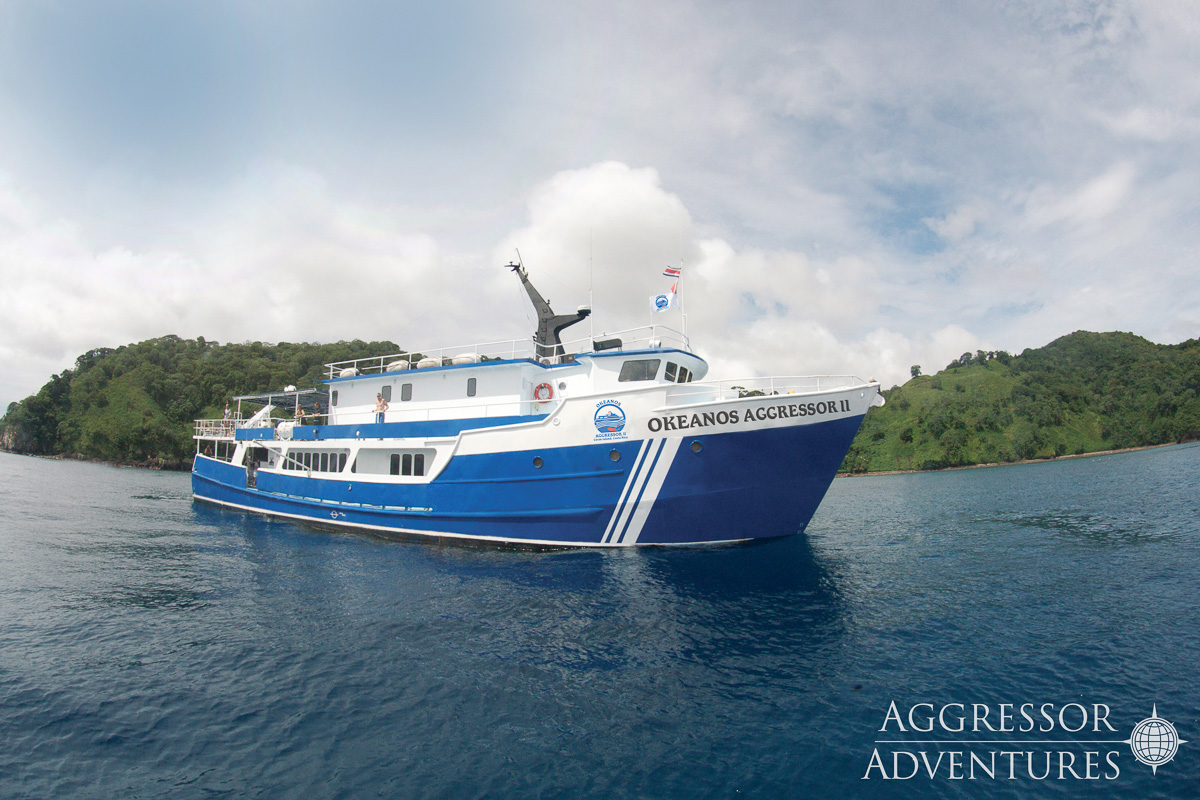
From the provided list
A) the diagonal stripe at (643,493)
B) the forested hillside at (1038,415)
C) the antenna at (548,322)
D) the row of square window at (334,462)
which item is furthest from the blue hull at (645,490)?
the forested hillside at (1038,415)

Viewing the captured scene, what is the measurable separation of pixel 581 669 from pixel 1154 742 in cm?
774

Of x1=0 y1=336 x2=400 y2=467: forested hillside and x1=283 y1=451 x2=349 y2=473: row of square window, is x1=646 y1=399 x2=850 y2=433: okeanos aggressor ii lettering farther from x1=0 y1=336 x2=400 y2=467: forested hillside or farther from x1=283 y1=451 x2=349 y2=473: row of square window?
x1=0 y1=336 x2=400 y2=467: forested hillside

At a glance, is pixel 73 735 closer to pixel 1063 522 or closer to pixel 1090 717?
pixel 1090 717

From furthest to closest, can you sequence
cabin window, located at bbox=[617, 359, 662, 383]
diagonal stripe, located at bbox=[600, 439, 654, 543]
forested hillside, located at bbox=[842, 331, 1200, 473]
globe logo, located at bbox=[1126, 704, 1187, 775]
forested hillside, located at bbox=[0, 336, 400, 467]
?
forested hillside, located at bbox=[0, 336, 400, 467], forested hillside, located at bbox=[842, 331, 1200, 473], cabin window, located at bbox=[617, 359, 662, 383], diagonal stripe, located at bbox=[600, 439, 654, 543], globe logo, located at bbox=[1126, 704, 1187, 775]

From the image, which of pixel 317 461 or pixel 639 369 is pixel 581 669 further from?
pixel 317 461

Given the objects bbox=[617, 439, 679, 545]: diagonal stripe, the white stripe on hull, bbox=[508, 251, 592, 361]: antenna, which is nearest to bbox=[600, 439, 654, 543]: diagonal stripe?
the white stripe on hull

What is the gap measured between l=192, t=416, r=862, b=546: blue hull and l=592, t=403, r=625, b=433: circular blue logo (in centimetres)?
50

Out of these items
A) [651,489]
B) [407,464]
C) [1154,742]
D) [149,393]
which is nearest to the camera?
[1154,742]

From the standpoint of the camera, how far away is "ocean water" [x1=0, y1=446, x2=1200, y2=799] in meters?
6.22

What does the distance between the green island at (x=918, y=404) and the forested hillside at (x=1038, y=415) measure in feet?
0.58

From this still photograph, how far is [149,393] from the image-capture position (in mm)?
86312

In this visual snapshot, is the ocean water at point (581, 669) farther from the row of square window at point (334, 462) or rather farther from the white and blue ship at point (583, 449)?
the row of square window at point (334, 462)

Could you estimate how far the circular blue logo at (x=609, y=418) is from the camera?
50.1ft

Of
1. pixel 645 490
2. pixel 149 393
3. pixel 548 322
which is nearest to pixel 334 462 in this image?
pixel 548 322
